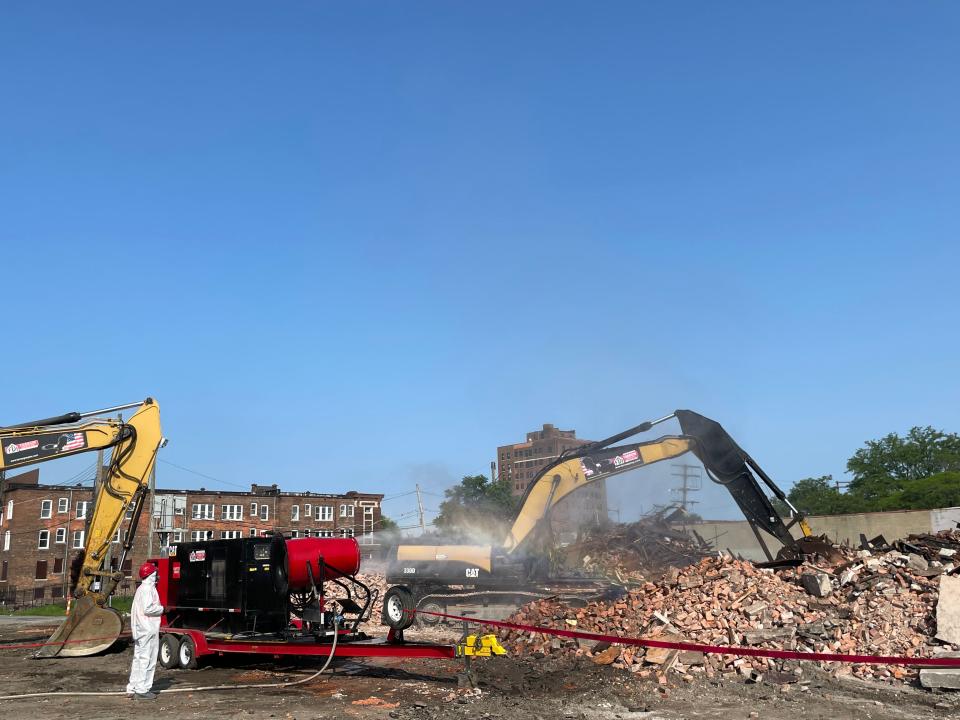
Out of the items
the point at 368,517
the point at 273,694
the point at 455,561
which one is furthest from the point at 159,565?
the point at 368,517

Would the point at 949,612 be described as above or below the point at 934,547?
below

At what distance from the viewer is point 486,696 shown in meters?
12.1

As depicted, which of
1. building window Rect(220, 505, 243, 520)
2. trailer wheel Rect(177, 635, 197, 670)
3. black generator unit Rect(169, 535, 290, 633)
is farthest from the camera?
building window Rect(220, 505, 243, 520)

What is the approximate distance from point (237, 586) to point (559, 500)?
8.68 m

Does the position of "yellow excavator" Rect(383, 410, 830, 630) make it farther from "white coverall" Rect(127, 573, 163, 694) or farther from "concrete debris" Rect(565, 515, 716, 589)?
"white coverall" Rect(127, 573, 163, 694)

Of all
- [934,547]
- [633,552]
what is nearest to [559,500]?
[633,552]

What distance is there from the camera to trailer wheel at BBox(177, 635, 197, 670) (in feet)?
49.1

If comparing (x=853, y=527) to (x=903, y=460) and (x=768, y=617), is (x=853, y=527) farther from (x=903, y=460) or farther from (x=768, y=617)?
(x=903, y=460)

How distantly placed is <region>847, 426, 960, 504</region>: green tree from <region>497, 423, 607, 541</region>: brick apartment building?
28.2 metres

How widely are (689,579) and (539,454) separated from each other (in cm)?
16593

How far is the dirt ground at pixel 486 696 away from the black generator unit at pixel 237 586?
97 cm

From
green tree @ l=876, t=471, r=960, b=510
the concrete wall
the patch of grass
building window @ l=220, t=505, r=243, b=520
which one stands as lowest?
the patch of grass

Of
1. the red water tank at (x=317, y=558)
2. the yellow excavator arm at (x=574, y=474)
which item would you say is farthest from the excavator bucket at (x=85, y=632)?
the yellow excavator arm at (x=574, y=474)

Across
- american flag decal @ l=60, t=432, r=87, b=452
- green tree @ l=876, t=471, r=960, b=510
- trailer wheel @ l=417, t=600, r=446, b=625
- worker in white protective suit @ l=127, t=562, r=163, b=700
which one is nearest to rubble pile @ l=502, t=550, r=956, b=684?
trailer wheel @ l=417, t=600, r=446, b=625
